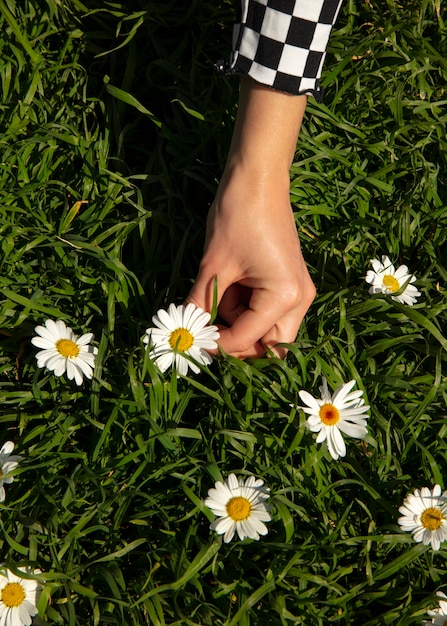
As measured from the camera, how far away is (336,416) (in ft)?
4.69

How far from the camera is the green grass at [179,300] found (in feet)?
4.51

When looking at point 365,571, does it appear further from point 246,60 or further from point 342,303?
point 246,60

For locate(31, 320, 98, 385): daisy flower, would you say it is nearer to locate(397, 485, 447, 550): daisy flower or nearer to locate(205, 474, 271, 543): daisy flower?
locate(205, 474, 271, 543): daisy flower

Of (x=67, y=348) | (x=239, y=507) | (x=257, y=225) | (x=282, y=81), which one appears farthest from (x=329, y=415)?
(x=282, y=81)

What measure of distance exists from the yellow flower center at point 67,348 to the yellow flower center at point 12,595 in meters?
0.45

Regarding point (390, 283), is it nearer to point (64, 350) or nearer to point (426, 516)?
point (426, 516)

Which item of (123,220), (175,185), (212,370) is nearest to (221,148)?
(175,185)

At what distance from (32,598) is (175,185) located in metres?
1.01

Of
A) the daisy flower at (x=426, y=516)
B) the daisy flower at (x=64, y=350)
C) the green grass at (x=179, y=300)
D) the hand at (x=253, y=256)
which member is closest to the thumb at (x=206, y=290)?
the hand at (x=253, y=256)

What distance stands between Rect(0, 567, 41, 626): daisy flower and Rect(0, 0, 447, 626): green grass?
0.10 feet

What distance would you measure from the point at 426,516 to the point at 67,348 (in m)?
0.81

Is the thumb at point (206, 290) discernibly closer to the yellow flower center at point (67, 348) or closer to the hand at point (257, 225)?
the hand at point (257, 225)

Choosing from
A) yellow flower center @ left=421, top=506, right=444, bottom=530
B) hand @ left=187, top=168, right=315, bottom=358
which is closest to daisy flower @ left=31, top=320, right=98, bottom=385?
hand @ left=187, top=168, right=315, bottom=358

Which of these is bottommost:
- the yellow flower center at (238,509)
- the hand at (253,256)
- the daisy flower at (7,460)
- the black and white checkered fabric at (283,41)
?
the daisy flower at (7,460)
